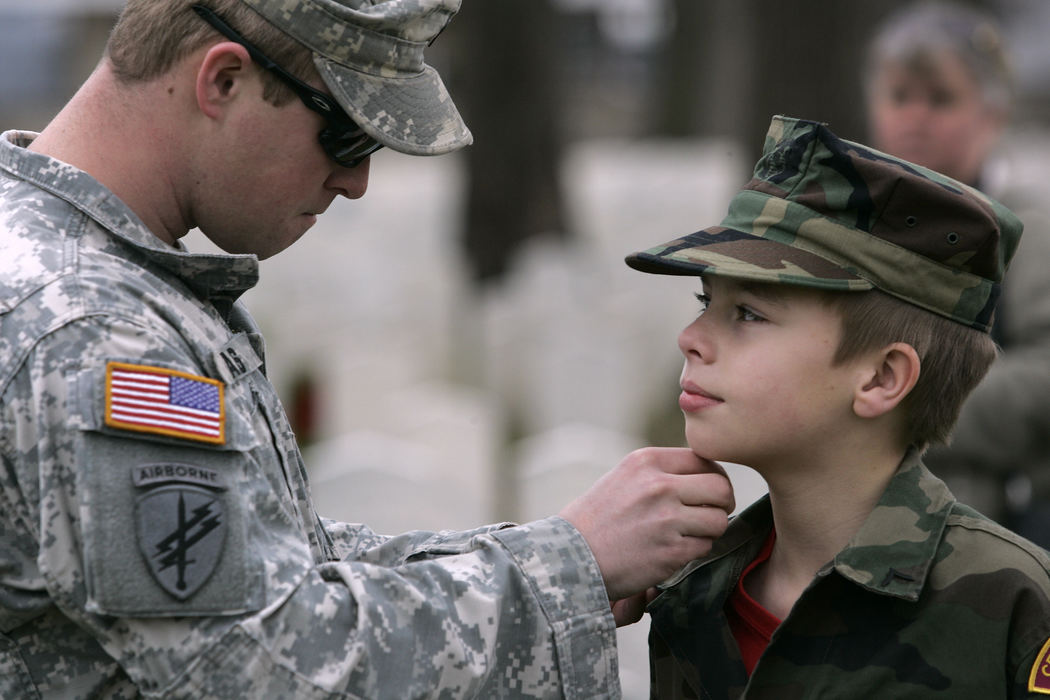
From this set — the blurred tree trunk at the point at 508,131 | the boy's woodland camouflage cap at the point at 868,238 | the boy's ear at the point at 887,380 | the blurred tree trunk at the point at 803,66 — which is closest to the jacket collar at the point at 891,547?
the boy's ear at the point at 887,380

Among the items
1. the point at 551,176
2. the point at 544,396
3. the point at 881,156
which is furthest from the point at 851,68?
the point at 881,156

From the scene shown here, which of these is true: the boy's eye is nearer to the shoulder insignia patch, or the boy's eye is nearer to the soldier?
the soldier

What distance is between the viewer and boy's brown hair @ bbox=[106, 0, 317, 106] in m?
1.99

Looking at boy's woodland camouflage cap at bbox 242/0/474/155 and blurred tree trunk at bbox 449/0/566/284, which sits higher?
boy's woodland camouflage cap at bbox 242/0/474/155

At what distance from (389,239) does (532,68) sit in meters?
2.45

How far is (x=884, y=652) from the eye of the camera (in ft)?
6.66

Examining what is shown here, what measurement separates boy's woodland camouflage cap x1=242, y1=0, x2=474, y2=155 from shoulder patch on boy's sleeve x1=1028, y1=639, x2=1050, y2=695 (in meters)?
1.16

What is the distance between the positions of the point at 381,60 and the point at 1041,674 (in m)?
1.33

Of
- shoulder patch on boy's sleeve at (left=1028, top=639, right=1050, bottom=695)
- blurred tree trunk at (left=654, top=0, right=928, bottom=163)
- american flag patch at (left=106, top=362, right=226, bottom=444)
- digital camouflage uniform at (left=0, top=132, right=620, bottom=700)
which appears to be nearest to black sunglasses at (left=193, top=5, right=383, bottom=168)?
digital camouflage uniform at (left=0, top=132, right=620, bottom=700)

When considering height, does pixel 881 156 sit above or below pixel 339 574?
above

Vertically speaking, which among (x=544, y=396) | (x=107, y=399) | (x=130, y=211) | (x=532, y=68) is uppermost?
(x=130, y=211)

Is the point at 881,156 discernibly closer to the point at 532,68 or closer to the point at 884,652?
the point at 884,652

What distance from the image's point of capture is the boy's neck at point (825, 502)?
218 cm

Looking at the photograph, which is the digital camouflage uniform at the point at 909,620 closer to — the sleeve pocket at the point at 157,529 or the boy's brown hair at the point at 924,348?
the boy's brown hair at the point at 924,348
